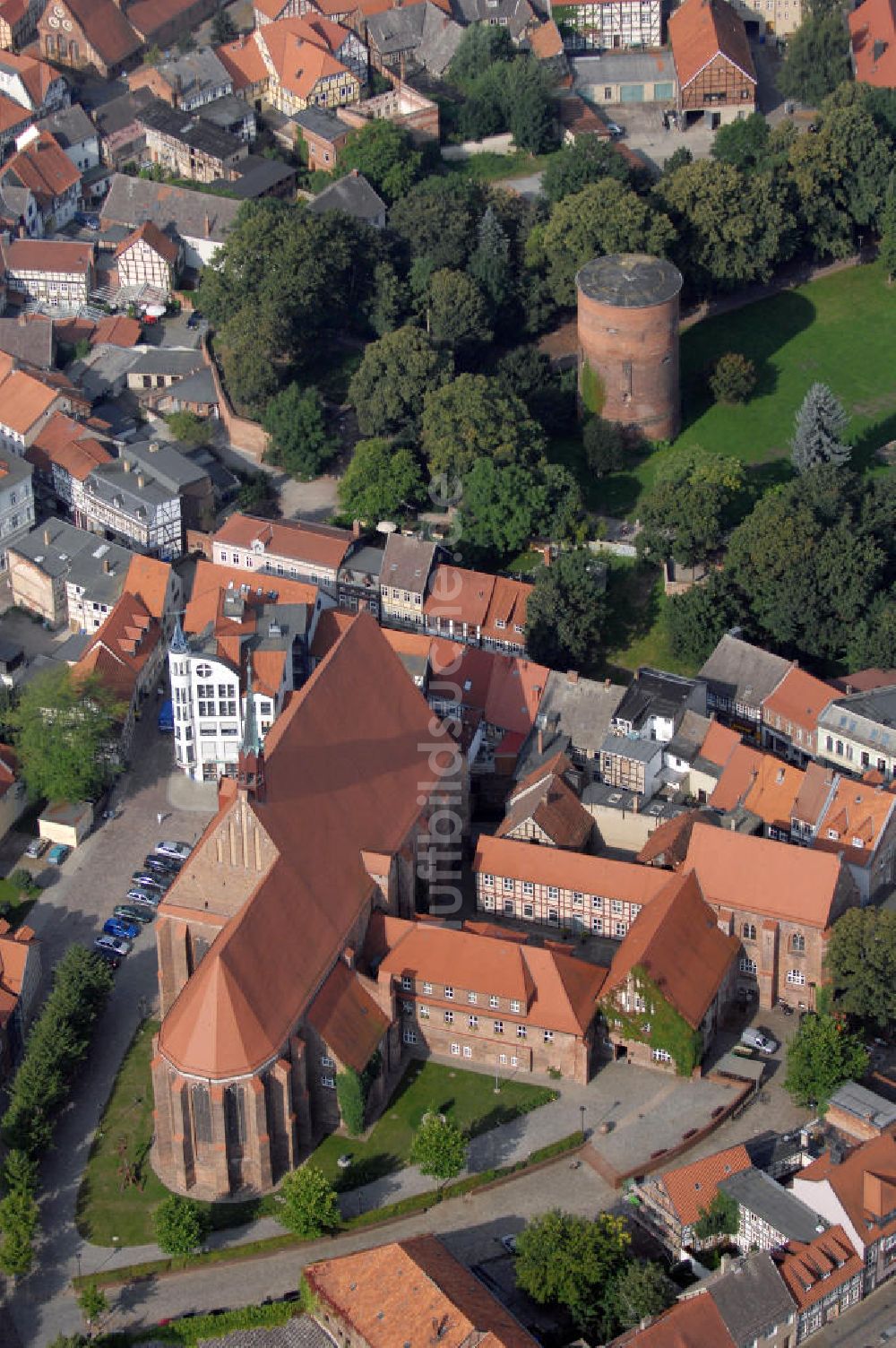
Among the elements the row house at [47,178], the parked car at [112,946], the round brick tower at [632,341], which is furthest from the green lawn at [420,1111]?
the row house at [47,178]

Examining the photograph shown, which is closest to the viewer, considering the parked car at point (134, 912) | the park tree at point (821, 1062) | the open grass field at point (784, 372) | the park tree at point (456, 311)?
the park tree at point (821, 1062)

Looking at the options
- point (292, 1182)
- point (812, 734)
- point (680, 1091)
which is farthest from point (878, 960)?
point (292, 1182)

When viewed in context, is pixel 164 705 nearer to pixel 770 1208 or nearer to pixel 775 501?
pixel 775 501

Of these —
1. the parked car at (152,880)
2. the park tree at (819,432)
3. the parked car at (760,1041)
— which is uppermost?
the park tree at (819,432)

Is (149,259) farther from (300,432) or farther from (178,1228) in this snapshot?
(178,1228)

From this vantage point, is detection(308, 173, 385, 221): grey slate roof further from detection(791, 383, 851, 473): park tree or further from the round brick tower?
detection(791, 383, 851, 473): park tree

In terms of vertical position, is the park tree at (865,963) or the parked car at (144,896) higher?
the park tree at (865,963)

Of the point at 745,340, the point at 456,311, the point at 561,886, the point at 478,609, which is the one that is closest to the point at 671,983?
the point at 561,886

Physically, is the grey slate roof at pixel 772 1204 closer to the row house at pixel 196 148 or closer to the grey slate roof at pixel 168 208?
the grey slate roof at pixel 168 208
